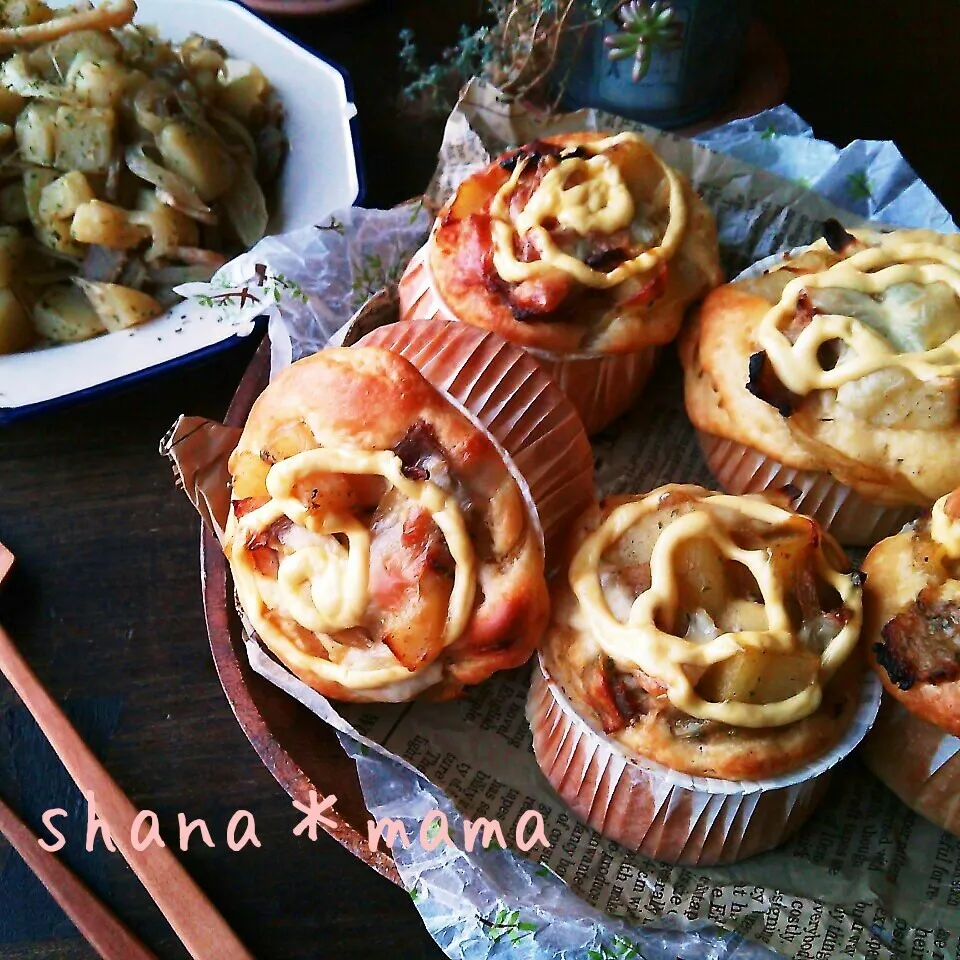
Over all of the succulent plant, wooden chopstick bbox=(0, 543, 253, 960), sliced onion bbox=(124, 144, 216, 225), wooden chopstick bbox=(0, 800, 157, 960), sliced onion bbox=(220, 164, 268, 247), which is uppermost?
the succulent plant

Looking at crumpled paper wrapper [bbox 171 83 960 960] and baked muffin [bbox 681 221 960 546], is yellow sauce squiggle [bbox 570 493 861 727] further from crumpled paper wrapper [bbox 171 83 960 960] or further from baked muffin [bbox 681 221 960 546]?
crumpled paper wrapper [bbox 171 83 960 960]

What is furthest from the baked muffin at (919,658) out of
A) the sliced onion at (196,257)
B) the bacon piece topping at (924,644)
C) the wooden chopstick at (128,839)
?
the sliced onion at (196,257)

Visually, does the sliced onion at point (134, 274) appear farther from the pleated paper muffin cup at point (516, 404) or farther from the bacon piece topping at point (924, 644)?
the bacon piece topping at point (924, 644)

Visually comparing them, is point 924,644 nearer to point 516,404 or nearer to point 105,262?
point 516,404

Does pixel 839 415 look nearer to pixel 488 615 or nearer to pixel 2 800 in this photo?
pixel 488 615

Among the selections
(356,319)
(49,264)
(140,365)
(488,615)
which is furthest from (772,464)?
(49,264)

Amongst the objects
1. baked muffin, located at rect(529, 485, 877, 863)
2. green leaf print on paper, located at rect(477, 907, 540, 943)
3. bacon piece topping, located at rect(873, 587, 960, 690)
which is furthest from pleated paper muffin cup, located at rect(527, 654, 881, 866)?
green leaf print on paper, located at rect(477, 907, 540, 943)
